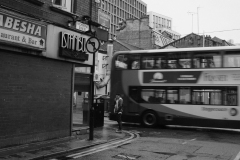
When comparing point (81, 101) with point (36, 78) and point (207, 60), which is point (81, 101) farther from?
point (207, 60)

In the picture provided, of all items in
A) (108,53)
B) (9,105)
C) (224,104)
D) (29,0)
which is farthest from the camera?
(108,53)

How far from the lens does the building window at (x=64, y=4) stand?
34.1 feet

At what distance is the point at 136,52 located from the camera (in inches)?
619

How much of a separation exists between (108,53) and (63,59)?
89.8 ft

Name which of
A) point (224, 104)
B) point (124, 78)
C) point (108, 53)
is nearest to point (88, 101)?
point (124, 78)

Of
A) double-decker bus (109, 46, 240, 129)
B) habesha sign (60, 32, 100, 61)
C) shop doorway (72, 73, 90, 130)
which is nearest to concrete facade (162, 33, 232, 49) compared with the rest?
double-decker bus (109, 46, 240, 129)

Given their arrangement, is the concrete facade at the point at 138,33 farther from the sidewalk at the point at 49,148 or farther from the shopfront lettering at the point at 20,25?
the shopfront lettering at the point at 20,25

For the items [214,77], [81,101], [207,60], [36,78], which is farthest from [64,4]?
A: [214,77]

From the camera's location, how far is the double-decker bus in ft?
44.7

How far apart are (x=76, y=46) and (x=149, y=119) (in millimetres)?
6980

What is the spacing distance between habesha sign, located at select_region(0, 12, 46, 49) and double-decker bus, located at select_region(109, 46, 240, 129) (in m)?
7.29

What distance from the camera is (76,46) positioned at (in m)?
10.6

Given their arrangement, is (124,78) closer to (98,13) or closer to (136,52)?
(136,52)

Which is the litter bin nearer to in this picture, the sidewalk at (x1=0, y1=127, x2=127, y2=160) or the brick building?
the brick building
